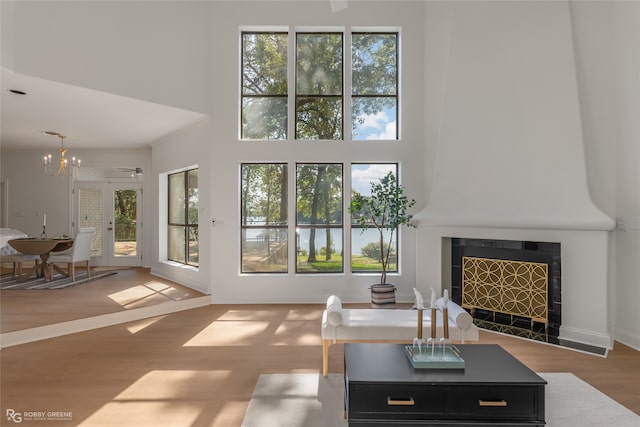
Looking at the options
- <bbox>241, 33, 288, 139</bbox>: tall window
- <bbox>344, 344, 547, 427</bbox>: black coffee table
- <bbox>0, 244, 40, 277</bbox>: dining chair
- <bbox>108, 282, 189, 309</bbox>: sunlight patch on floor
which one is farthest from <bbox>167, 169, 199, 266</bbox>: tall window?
<bbox>344, 344, 547, 427</bbox>: black coffee table

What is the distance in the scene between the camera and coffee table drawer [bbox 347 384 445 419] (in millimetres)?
2014

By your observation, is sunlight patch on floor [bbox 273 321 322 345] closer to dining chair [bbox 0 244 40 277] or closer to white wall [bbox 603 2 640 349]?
white wall [bbox 603 2 640 349]

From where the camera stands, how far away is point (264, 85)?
5676 mm

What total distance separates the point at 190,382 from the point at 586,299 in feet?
13.0

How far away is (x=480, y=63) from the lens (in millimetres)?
4504

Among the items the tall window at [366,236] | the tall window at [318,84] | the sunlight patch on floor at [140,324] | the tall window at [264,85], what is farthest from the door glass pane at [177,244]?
the tall window at [366,236]

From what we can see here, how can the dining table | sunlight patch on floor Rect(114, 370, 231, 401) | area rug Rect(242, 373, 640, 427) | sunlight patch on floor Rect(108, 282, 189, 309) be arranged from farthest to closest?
→ 1. the dining table
2. sunlight patch on floor Rect(108, 282, 189, 309)
3. sunlight patch on floor Rect(114, 370, 231, 401)
4. area rug Rect(242, 373, 640, 427)

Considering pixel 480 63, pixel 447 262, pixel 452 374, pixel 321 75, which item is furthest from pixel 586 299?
pixel 321 75

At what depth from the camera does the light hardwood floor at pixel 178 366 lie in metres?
2.55

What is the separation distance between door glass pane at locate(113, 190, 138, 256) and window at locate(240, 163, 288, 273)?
11.9 ft

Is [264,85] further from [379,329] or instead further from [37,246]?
[37,246]

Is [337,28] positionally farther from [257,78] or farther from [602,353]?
[602,353]

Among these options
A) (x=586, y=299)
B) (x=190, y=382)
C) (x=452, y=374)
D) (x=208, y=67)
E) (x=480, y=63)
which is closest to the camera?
(x=452, y=374)

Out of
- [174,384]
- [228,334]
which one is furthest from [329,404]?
[228,334]
